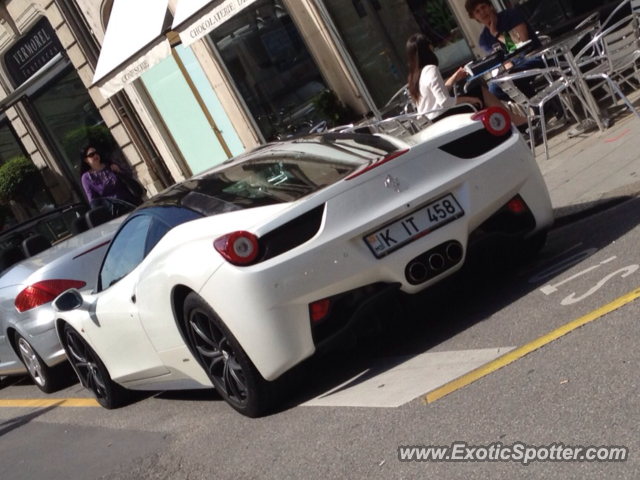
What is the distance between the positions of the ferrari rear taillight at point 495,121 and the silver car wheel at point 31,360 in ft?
17.8

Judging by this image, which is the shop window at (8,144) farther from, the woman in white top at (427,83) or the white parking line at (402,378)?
the white parking line at (402,378)

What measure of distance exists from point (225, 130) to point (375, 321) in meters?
13.2

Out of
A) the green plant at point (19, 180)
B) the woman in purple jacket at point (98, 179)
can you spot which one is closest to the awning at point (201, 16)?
the woman in purple jacket at point (98, 179)

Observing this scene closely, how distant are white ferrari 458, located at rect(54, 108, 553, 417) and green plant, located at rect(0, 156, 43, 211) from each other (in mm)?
20088

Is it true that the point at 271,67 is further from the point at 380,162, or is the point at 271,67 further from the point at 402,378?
the point at 402,378

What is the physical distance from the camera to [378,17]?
15680 millimetres

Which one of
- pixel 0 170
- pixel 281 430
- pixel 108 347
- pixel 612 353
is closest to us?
pixel 612 353

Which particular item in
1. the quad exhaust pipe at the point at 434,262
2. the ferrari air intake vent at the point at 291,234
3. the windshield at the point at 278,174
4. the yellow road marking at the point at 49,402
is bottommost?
→ the yellow road marking at the point at 49,402

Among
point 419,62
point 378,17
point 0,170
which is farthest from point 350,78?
point 0,170

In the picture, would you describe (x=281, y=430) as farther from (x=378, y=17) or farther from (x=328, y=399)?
(x=378, y=17)

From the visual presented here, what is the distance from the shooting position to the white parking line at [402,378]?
5348 millimetres

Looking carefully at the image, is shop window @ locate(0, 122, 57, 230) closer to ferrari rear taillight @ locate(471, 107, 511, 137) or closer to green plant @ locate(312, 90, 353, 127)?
green plant @ locate(312, 90, 353, 127)

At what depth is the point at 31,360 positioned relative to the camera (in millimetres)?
10281

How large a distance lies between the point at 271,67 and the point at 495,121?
11259mm
